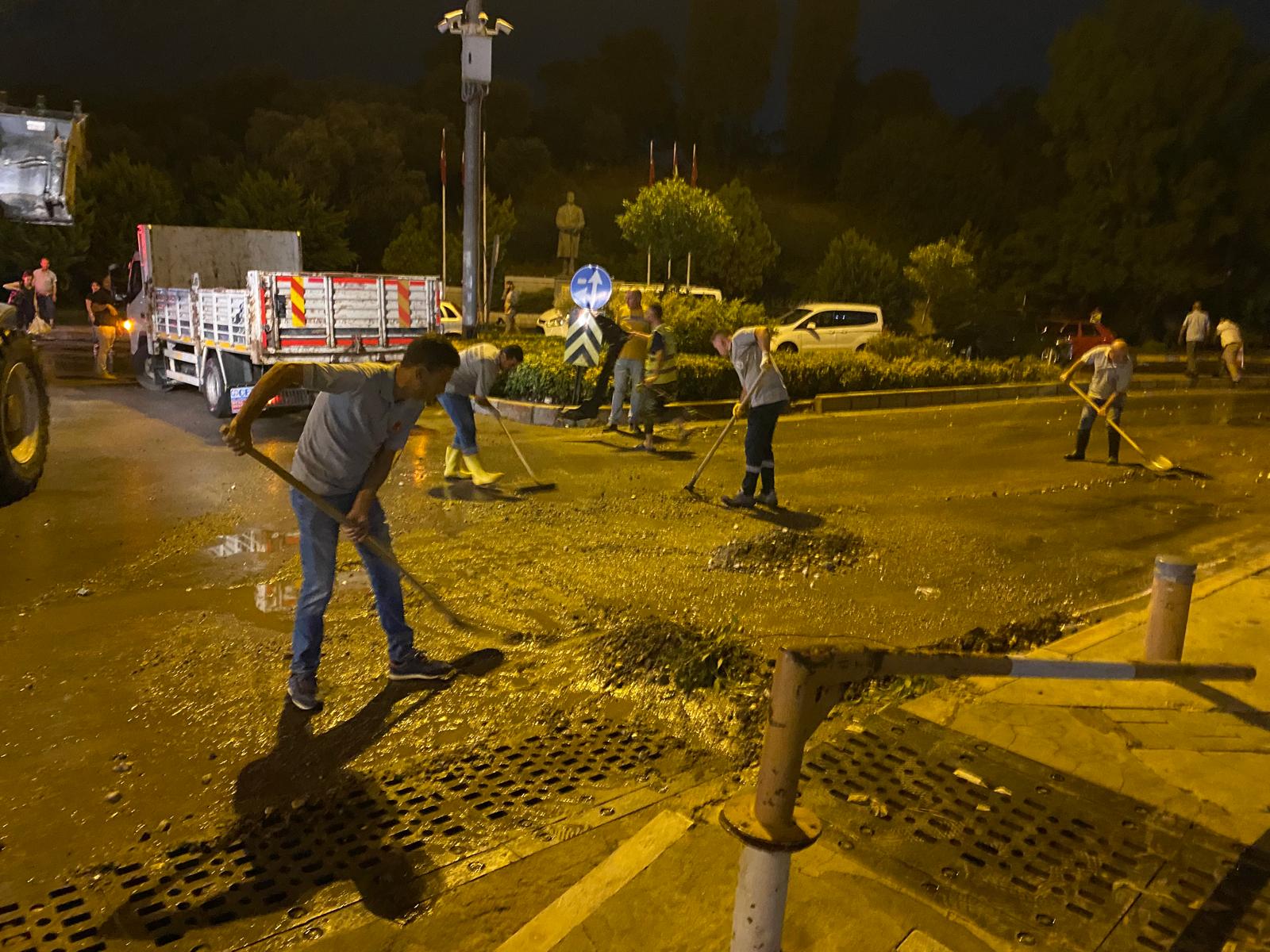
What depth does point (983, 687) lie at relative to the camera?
4.94m

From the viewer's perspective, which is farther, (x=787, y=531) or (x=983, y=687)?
(x=787, y=531)

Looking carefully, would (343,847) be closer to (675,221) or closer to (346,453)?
(346,453)

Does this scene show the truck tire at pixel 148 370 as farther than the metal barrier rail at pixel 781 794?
Yes

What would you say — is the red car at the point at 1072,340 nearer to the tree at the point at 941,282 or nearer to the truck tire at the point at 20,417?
the tree at the point at 941,282

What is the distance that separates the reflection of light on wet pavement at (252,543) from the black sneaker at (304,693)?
2457 mm

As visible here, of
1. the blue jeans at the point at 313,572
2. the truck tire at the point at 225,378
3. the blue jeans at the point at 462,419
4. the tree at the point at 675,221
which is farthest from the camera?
the tree at the point at 675,221

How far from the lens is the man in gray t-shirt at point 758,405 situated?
8453 millimetres

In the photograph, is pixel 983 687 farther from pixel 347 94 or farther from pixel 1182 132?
pixel 347 94

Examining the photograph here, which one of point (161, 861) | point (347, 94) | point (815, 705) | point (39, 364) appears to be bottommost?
point (161, 861)

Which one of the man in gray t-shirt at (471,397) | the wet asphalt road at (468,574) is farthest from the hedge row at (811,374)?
the man in gray t-shirt at (471,397)

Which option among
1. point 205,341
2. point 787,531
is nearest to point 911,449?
point 787,531

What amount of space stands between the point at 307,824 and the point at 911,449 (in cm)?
966

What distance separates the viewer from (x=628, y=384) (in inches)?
487

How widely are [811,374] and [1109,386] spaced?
18.5ft
